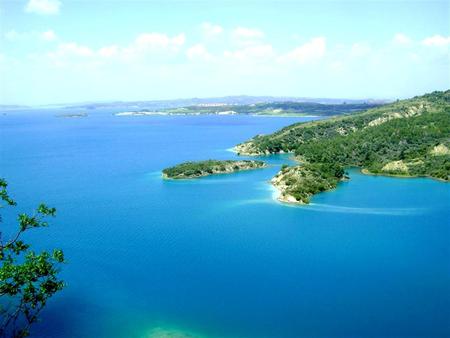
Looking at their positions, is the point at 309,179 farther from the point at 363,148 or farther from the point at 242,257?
the point at 363,148

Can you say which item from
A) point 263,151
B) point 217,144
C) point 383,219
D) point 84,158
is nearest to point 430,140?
point 263,151

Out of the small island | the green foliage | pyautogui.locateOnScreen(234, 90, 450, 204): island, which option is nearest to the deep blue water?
the green foliage

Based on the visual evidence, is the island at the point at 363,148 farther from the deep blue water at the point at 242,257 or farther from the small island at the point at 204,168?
the small island at the point at 204,168

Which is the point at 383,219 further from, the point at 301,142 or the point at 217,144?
the point at 217,144

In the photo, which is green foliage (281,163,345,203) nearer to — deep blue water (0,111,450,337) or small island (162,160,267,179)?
deep blue water (0,111,450,337)

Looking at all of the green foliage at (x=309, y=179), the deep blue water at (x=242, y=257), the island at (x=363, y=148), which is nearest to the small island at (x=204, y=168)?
the deep blue water at (x=242, y=257)
